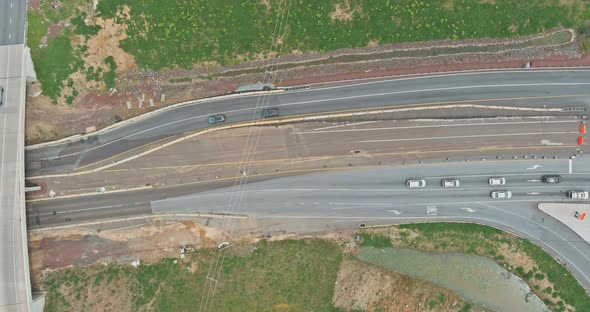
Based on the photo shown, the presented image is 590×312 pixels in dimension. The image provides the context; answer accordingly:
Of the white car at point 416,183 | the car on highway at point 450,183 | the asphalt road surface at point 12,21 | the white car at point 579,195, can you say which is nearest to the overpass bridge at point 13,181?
the asphalt road surface at point 12,21

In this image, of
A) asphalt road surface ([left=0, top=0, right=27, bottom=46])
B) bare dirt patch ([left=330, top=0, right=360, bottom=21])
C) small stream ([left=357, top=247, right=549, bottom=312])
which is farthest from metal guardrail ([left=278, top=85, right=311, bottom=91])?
asphalt road surface ([left=0, top=0, right=27, bottom=46])

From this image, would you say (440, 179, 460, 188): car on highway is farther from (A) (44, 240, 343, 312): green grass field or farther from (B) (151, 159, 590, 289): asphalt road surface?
(A) (44, 240, 343, 312): green grass field

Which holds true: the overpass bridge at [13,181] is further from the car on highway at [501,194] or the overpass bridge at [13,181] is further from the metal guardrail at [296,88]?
the car on highway at [501,194]

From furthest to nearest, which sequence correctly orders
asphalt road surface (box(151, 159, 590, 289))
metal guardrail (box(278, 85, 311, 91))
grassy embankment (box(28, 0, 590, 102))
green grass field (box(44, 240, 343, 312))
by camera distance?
metal guardrail (box(278, 85, 311, 91))
asphalt road surface (box(151, 159, 590, 289))
grassy embankment (box(28, 0, 590, 102))
green grass field (box(44, 240, 343, 312))

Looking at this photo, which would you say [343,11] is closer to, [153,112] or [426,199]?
[426,199]

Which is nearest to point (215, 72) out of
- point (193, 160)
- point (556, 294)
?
point (193, 160)

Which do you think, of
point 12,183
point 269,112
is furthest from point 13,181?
point 269,112
